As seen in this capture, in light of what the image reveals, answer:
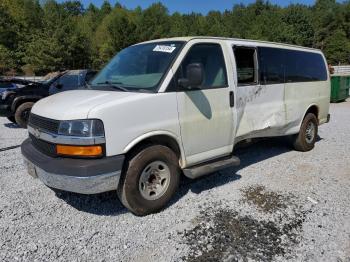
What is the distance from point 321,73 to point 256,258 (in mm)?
5222

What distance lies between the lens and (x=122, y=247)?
3453 millimetres

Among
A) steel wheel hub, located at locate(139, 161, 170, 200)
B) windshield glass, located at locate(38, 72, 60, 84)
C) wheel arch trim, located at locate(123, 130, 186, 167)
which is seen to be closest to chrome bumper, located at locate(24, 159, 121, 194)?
wheel arch trim, located at locate(123, 130, 186, 167)

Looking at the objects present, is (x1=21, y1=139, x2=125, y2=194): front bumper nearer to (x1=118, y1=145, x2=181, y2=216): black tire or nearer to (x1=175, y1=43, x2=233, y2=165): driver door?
(x1=118, y1=145, x2=181, y2=216): black tire

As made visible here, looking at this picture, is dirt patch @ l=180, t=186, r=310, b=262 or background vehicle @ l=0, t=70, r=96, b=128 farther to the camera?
background vehicle @ l=0, t=70, r=96, b=128

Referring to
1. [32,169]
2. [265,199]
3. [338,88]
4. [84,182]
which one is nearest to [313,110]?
[265,199]

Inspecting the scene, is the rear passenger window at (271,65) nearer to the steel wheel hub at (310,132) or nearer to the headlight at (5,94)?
the steel wheel hub at (310,132)

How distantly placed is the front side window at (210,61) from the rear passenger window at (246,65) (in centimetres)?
33

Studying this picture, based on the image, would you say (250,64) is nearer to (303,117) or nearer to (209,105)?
(209,105)

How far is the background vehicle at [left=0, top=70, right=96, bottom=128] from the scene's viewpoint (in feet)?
30.2

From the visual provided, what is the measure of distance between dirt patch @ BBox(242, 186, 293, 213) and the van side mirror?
172 centimetres

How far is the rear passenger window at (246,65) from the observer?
498 centimetres

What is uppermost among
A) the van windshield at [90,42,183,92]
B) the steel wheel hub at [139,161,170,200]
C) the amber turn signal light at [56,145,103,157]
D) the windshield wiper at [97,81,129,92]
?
the van windshield at [90,42,183,92]

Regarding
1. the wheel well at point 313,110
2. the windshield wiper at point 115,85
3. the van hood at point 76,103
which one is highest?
the windshield wiper at point 115,85

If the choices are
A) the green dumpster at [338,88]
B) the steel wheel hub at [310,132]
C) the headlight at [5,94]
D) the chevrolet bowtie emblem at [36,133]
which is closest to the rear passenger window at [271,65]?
the steel wheel hub at [310,132]
